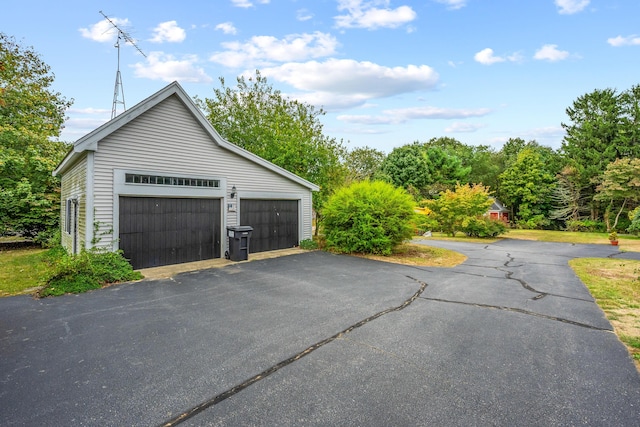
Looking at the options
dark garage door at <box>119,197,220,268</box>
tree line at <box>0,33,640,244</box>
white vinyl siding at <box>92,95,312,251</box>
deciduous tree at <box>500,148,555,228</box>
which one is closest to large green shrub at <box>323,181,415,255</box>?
tree line at <box>0,33,640,244</box>

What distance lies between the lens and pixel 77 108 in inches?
747

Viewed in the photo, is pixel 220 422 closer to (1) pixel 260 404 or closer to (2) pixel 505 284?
(1) pixel 260 404

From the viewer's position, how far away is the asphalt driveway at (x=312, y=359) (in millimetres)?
2459

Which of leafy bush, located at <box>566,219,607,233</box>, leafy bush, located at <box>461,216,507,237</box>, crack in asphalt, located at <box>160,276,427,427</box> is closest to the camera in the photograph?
crack in asphalt, located at <box>160,276,427,427</box>

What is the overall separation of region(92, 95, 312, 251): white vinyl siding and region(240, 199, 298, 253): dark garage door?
455 millimetres

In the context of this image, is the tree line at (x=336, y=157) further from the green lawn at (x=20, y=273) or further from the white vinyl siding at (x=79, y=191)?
the green lawn at (x=20, y=273)

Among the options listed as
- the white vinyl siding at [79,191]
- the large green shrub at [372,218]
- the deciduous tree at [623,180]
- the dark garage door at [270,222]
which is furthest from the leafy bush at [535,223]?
the white vinyl siding at [79,191]

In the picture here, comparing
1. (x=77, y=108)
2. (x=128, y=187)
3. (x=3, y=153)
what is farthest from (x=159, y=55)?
(x=77, y=108)

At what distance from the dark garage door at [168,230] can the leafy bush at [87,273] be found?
2.02 feet

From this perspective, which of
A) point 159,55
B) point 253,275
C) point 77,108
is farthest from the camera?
point 77,108

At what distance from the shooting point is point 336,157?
626 inches

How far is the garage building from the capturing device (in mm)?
→ 7367

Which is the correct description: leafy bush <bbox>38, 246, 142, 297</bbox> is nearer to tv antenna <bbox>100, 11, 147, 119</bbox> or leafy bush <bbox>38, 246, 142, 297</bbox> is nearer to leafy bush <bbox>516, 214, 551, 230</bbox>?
tv antenna <bbox>100, 11, 147, 119</bbox>

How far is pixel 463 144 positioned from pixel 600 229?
23.5m
